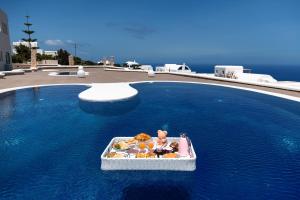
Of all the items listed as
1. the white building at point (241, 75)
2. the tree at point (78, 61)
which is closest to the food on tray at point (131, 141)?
the white building at point (241, 75)

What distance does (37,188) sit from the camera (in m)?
7.20

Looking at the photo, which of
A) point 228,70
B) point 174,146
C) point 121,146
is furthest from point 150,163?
point 228,70

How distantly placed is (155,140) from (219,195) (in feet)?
11.7

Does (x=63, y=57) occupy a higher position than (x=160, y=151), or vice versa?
(x=63, y=57)

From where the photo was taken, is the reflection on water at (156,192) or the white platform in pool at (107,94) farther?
the white platform in pool at (107,94)

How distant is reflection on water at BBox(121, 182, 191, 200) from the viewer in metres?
6.79

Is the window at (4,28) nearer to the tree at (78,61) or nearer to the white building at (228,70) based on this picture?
the tree at (78,61)

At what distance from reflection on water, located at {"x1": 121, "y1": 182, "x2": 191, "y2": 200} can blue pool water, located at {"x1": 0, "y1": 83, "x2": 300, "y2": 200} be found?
3 cm

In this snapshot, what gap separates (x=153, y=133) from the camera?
39.1 ft

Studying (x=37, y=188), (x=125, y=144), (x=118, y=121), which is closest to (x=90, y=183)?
(x=37, y=188)

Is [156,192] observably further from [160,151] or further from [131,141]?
[131,141]

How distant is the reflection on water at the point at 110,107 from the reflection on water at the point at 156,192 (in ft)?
27.4

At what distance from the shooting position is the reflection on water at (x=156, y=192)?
6.79m

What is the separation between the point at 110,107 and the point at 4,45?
101ft
